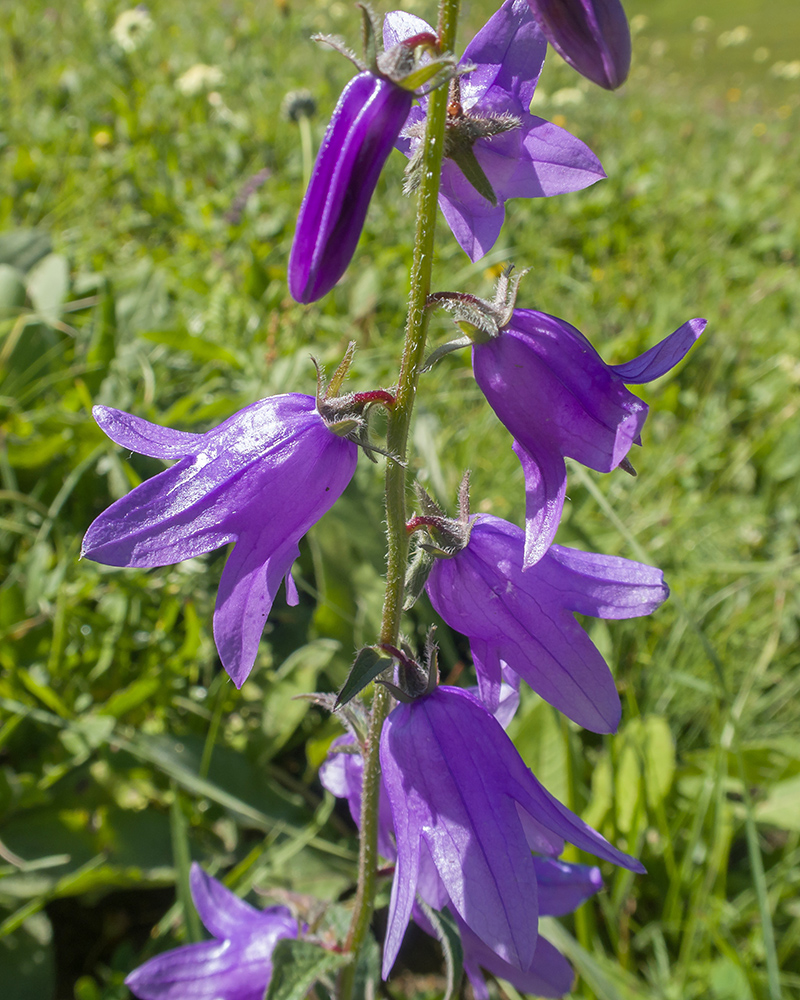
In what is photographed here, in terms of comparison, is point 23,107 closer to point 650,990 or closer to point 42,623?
point 42,623

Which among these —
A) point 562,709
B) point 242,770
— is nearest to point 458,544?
point 562,709

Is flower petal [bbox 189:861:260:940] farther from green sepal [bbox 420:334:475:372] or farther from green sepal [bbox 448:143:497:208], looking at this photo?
green sepal [bbox 448:143:497:208]

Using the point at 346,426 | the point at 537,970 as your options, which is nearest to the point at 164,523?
the point at 346,426

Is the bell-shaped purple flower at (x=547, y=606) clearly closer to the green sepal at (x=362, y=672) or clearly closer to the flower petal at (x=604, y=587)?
the flower petal at (x=604, y=587)

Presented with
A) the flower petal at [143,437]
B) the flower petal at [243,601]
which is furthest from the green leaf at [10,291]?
the flower petal at [243,601]

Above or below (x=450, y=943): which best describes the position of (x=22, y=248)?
above

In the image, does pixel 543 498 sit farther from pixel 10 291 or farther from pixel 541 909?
pixel 10 291
